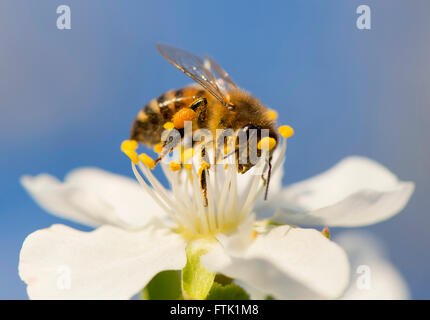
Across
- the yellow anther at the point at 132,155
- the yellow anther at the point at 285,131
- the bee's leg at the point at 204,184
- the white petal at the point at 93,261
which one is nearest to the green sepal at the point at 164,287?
the white petal at the point at 93,261

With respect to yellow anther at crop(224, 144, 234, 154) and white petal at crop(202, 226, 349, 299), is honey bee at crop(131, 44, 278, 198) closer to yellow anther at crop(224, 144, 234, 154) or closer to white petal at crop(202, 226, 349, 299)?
yellow anther at crop(224, 144, 234, 154)

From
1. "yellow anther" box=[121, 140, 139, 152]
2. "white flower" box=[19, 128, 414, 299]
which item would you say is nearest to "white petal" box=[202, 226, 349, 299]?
"white flower" box=[19, 128, 414, 299]

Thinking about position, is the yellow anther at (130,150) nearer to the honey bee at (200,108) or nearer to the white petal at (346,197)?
the honey bee at (200,108)

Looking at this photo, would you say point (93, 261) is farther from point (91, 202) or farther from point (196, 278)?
point (91, 202)

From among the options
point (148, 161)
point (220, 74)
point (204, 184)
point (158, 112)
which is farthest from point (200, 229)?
point (220, 74)

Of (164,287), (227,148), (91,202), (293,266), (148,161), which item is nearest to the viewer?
(293,266)

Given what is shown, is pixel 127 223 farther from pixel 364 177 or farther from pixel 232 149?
pixel 364 177

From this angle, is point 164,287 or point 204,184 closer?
point 164,287

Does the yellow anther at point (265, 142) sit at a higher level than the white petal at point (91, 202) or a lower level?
higher
